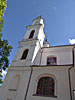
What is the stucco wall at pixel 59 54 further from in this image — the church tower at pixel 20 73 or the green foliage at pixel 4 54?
the green foliage at pixel 4 54

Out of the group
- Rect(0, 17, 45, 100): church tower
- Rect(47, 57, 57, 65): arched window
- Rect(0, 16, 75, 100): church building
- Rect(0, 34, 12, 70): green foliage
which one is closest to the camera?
Rect(0, 16, 75, 100): church building

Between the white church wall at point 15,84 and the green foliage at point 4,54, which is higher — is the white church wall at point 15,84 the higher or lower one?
the lower one

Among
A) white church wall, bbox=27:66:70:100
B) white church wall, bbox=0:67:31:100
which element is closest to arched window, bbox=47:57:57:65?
white church wall, bbox=27:66:70:100

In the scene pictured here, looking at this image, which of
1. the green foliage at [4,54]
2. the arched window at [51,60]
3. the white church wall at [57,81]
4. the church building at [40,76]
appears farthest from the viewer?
the arched window at [51,60]

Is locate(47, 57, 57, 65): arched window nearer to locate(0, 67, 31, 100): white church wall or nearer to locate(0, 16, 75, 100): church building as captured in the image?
locate(0, 16, 75, 100): church building

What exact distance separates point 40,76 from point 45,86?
132cm

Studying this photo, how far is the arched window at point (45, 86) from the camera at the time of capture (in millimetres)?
9547

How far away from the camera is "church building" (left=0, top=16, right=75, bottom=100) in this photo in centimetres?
921

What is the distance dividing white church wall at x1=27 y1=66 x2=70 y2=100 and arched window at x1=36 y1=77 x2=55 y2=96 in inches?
19.0

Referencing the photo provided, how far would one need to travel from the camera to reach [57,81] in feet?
32.4

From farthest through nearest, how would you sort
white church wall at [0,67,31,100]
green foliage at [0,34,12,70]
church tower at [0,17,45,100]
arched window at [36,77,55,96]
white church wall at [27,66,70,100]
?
green foliage at [0,34,12,70], church tower at [0,17,45,100], white church wall at [0,67,31,100], arched window at [36,77,55,96], white church wall at [27,66,70,100]

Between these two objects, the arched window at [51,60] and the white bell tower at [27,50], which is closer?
the white bell tower at [27,50]

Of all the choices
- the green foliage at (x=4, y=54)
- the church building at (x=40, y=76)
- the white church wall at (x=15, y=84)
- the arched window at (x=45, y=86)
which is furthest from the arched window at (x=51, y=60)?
the green foliage at (x=4, y=54)

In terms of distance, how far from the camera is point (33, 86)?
10000mm
